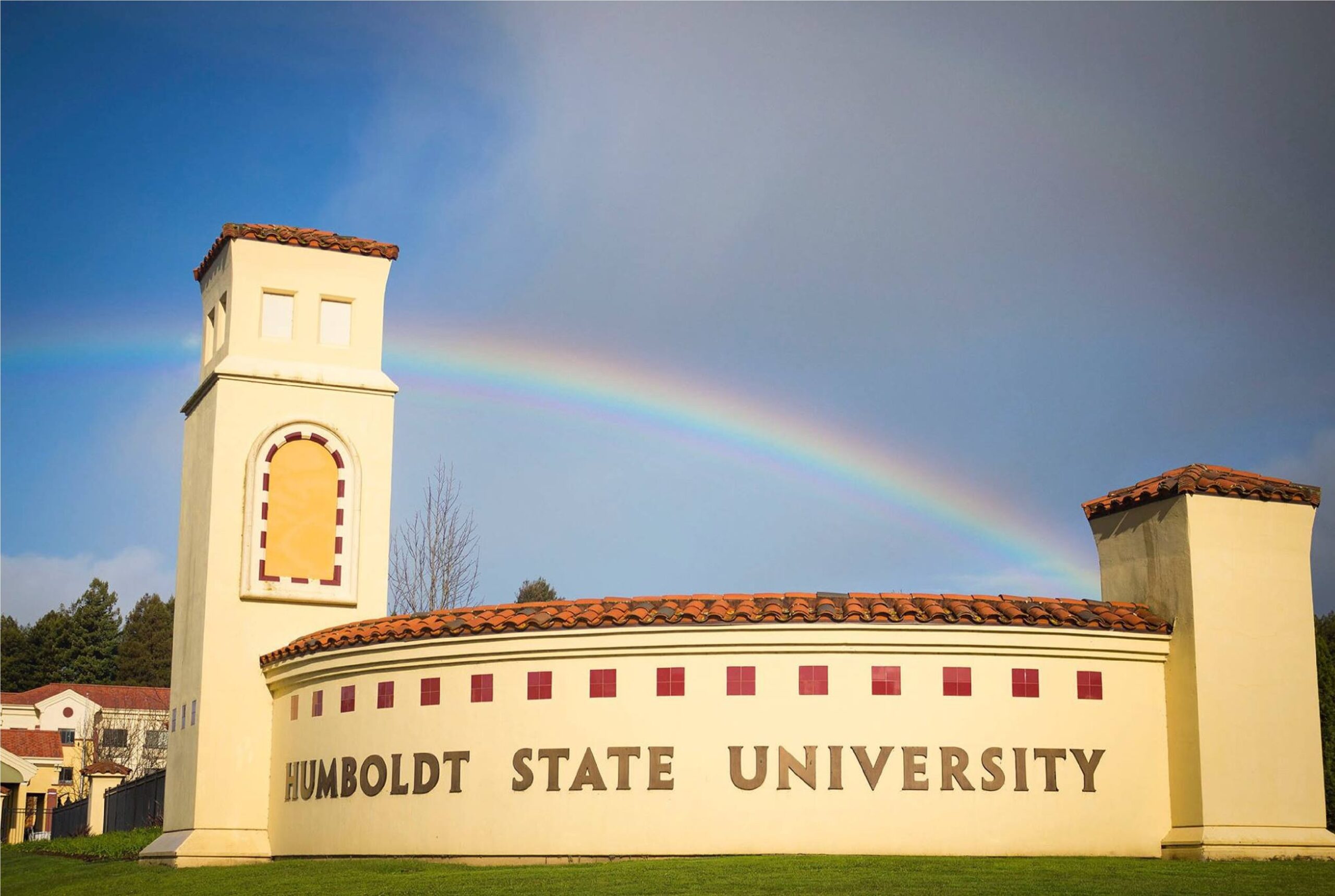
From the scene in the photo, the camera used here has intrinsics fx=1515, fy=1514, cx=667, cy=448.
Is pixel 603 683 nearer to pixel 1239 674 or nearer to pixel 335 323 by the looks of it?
pixel 1239 674

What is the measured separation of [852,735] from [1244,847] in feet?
20.7

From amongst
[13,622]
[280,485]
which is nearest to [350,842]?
[280,485]

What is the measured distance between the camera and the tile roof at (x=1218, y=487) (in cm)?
2439

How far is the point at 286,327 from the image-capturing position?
32.7 m

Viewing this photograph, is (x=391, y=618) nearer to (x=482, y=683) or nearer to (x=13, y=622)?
(x=482, y=683)

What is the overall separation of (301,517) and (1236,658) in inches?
727

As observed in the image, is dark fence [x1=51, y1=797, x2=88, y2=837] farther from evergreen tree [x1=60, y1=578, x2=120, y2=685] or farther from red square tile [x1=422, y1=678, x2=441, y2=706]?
evergreen tree [x1=60, y1=578, x2=120, y2=685]

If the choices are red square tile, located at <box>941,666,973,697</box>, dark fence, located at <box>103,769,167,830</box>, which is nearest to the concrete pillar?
dark fence, located at <box>103,769,167,830</box>

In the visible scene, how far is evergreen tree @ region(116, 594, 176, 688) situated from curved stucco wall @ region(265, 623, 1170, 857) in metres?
91.5

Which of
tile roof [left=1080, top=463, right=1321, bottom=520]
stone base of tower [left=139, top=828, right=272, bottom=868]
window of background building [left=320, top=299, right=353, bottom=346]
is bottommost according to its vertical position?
stone base of tower [left=139, top=828, right=272, bottom=868]

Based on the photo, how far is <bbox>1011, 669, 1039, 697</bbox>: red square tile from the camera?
76.7ft

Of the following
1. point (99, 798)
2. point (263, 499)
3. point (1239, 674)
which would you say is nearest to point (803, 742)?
point (1239, 674)

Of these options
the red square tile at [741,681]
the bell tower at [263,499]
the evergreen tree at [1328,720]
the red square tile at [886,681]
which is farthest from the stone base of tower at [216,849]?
the evergreen tree at [1328,720]

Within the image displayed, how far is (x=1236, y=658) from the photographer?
24094mm
